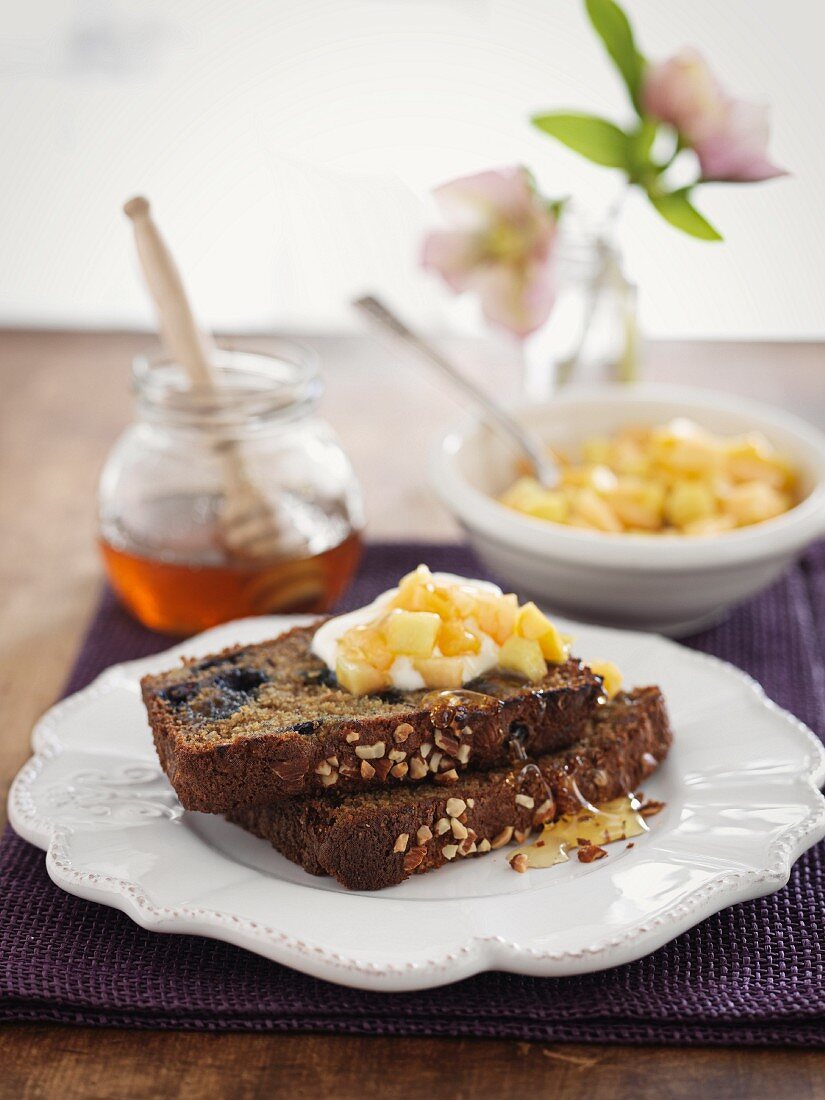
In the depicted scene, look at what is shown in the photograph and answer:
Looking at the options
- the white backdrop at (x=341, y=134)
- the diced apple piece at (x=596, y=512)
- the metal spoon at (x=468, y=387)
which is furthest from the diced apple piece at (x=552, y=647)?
the white backdrop at (x=341, y=134)

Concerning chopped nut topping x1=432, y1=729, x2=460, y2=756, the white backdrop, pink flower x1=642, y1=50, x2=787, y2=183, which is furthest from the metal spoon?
the white backdrop

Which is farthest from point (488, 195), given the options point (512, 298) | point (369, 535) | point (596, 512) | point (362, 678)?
point (362, 678)

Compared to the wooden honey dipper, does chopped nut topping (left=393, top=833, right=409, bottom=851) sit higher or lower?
lower

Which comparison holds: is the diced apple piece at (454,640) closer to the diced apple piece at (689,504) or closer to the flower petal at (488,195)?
the diced apple piece at (689,504)

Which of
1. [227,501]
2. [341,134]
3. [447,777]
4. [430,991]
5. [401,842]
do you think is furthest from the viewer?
[341,134]

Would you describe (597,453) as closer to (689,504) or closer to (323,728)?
(689,504)

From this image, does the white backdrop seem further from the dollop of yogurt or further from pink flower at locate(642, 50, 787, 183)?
the dollop of yogurt

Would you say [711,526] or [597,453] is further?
[597,453]
